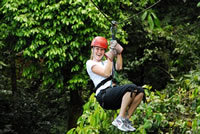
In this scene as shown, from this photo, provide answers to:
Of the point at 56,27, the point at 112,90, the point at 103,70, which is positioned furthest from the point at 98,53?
the point at 56,27

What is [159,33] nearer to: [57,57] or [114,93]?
[57,57]

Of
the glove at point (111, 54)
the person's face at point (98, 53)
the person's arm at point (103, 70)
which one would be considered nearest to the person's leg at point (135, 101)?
the person's arm at point (103, 70)

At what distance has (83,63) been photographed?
781 cm

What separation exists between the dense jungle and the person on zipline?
1.29 feet

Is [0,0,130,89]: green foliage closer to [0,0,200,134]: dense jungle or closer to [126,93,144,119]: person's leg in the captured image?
[0,0,200,134]: dense jungle

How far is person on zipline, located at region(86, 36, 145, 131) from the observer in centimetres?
353

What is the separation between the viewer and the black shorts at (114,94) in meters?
3.52

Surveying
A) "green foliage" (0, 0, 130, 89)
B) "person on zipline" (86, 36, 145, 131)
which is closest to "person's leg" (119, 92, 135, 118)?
"person on zipline" (86, 36, 145, 131)

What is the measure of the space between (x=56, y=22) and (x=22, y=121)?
4200 mm

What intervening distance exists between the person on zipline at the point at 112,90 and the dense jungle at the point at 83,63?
393mm

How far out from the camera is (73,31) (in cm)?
766

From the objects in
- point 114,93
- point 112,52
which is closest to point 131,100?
point 114,93

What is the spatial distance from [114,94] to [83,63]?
14.1 feet

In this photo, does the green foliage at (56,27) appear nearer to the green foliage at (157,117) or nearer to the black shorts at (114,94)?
the green foliage at (157,117)
